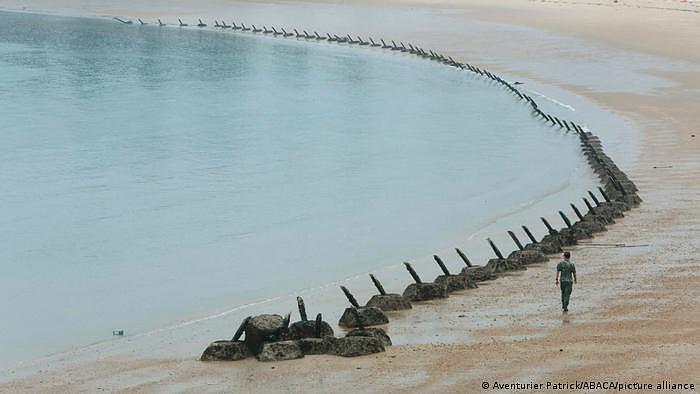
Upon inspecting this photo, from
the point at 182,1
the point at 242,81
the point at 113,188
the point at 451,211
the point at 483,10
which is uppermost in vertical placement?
the point at 182,1

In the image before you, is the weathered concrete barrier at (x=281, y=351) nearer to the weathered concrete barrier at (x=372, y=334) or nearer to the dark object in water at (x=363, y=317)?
the weathered concrete barrier at (x=372, y=334)

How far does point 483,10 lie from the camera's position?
418 feet

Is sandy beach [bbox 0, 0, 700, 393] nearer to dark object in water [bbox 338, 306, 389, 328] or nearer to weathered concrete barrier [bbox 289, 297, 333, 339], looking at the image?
dark object in water [bbox 338, 306, 389, 328]

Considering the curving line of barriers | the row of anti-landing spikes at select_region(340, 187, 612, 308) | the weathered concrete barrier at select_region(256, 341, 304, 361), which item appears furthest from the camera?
the row of anti-landing spikes at select_region(340, 187, 612, 308)

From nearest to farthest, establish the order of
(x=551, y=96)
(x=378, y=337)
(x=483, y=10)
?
(x=378, y=337) < (x=551, y=96) < (x=483, y=10)

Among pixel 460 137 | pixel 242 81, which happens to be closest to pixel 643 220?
pixel 460 137

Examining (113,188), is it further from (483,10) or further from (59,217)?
(483,10)

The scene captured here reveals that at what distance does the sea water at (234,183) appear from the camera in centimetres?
3042

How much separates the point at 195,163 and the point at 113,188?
6.63 meters

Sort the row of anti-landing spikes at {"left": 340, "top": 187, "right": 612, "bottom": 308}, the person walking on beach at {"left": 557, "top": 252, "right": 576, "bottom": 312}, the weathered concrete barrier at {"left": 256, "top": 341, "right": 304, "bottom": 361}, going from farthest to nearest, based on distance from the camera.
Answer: the row of anti-landing spikes at {"left": 340, "top": 187, "right": 612, "bottom": 308}, the person walking on beach at {"left": 557, "top": 252, "right": 576, "bottom": 312}, the weathered concrete barrier at {"left": 256, "top": 341, "right": 304, "bottom": 361}

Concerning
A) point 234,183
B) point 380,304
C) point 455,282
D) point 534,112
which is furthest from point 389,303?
point 534,112

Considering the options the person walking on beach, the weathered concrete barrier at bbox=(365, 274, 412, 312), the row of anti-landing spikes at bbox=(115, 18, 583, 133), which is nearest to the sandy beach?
the weathered concrete barrier at bbox=(365, 274, 412, 312)

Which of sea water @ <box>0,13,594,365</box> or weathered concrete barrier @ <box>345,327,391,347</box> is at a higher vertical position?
sea water @ <box>0,13,594,365</box>

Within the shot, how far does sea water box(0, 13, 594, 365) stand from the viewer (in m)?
A: 30.4
